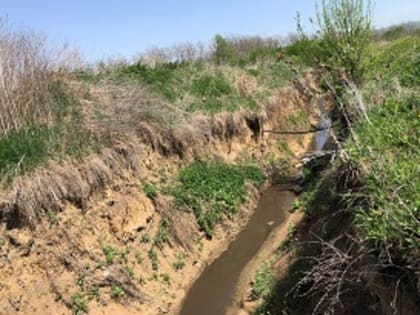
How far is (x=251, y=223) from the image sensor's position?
14383mm

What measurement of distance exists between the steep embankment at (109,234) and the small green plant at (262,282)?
153 cm

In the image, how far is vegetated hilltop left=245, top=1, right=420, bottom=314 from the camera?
5.28 metres

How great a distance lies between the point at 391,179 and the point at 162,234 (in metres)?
7.12

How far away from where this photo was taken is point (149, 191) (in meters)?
12.7

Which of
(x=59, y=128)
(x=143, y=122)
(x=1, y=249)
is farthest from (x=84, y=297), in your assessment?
(x=143, y=122)

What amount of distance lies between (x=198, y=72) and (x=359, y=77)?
731 centimetres

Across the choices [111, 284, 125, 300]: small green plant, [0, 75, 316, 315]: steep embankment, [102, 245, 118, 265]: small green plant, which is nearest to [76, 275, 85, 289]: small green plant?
[0, 75, 316, 315]: steep embankment

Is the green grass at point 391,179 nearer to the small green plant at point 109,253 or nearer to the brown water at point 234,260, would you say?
the brown water at point 234,260

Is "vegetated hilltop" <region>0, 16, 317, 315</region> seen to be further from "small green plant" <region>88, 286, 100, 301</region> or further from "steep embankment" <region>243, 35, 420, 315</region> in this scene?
"steep embankment" <region>243, 35, 420, 315</region>

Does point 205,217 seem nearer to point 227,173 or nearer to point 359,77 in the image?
point 227,173

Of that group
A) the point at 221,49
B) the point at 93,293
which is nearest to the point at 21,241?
the point at 93,293

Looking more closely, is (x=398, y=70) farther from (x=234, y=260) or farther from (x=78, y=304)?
(x=78, y=304)

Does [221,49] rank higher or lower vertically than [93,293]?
higher

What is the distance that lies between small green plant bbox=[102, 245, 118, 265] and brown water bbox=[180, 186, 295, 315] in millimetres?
1666
